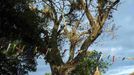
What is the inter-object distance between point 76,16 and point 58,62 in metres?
5.55

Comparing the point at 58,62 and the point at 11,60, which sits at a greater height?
the point at 58,62

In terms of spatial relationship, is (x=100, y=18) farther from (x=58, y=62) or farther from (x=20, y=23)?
(x=20, y=23)

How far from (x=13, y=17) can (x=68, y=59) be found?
35.9 feet

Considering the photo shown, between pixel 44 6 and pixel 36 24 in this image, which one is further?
pixel 44 6

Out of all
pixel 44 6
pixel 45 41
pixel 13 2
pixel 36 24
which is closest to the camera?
pixel 13 2

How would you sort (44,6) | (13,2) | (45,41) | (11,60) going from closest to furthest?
(11,60) → (13,2) → (45,41) → (44,6)

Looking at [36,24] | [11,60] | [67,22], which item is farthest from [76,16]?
[11,60]

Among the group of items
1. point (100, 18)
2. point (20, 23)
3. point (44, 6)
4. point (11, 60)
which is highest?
point (44, 6)

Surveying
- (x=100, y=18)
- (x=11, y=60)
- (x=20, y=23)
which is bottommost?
(x=11, y=60)

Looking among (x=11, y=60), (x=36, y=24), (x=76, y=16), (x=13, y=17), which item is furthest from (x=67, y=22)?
(x=11, y=60)

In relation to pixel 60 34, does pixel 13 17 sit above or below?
below

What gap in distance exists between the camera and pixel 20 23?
32.2 m

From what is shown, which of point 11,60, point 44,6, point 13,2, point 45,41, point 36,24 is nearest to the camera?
point 11,60

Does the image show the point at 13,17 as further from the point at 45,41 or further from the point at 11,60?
the point at 45,41
